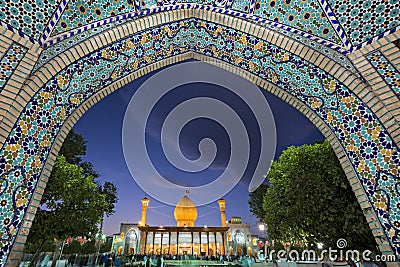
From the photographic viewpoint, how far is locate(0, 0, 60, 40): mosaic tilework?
2.97m

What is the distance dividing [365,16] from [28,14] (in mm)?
4228

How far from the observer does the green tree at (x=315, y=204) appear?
15.8 feet

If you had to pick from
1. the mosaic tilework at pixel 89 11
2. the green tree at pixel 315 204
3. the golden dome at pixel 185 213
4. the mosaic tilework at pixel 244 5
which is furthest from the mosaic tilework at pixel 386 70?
the golden dome at pixel 185 213

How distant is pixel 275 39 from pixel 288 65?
441 mm

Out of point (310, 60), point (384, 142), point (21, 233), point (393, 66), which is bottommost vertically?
point (21, 233)

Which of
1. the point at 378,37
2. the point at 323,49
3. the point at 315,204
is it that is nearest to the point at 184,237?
the point at 315,204

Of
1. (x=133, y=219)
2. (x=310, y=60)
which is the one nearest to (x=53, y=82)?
(x=310, y=60)

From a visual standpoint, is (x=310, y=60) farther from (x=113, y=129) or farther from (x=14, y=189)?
(x=113, y=129)

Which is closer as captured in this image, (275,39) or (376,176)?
(376,176)

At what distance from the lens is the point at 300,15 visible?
3.52m

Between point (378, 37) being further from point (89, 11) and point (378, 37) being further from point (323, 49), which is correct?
point (89, 11)

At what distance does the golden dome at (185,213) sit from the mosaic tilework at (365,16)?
88.7 ft

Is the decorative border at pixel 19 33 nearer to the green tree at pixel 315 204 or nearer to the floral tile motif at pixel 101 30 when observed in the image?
the floral tile motif at pixel 101 30

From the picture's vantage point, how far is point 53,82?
132 inches
